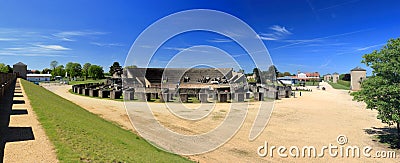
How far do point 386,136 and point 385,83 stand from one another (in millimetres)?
3563

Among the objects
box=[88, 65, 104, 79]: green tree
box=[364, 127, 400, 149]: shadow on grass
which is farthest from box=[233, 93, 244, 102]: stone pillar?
box=[88, 65, 104, 79]: green tree

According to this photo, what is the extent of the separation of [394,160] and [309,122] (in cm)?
689

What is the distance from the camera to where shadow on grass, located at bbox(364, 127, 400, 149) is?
35.9ft

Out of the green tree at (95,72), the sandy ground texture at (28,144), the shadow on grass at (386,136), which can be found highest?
the green tree at (95,72)

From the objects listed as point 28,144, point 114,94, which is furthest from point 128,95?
point 28,144

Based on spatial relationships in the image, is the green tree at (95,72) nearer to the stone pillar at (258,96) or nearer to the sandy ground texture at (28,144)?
the stone pillar at (258,96)

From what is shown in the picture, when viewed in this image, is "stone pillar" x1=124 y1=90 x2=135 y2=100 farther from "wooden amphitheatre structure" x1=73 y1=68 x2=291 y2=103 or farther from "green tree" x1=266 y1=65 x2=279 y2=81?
"green tree" x1=266 y1=65 x2=279 y2=81

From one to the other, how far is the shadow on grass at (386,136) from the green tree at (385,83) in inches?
42.8

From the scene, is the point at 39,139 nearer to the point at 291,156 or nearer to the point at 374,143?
the point at 291,156

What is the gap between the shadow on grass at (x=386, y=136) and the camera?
35.9 feet

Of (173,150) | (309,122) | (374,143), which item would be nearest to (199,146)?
(173,150)

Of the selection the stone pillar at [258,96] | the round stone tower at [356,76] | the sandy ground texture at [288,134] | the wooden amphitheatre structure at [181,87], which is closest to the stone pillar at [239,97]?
the wooden amphitheatre structure at [181,87]

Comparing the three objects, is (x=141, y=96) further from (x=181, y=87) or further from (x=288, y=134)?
(x=288, y=134)

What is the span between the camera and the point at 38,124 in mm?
7926
